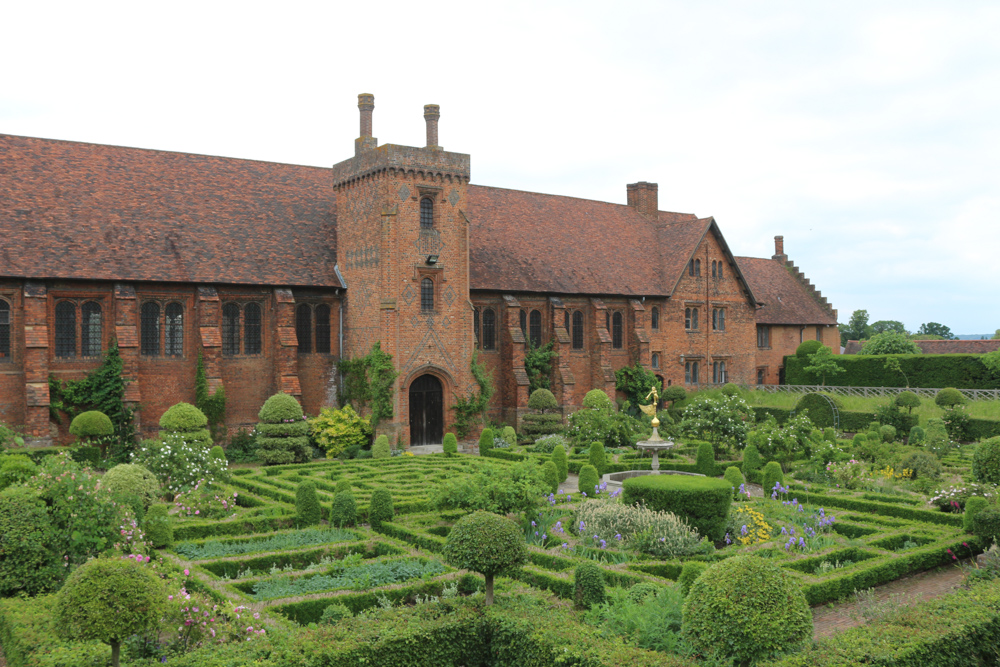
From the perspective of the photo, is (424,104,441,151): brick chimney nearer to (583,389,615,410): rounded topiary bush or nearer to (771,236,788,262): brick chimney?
(583,389,615,410): rounded topiary bush

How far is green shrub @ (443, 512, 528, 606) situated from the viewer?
1162 centimetres

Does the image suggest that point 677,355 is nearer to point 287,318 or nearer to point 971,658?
point 287,318

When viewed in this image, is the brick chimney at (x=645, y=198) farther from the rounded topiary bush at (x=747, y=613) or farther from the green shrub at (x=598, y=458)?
the rounded topiary bush at (x=747, y=613)

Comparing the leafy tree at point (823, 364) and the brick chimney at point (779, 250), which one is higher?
the brick chimney at point (779, 250)

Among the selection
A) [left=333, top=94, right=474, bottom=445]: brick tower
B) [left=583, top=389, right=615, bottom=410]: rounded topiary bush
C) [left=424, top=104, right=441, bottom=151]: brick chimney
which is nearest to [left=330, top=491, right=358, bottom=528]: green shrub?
[left=333, top=94, right=474, bottom=445]: brick tower

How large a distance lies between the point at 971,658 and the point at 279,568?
38.0ft

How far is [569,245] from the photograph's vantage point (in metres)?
43.2

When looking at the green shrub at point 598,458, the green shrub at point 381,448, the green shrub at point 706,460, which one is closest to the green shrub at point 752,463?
the green shrub at point 706,460

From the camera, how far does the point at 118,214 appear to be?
31375mm

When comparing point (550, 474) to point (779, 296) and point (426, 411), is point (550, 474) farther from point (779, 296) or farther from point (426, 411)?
point (779, 296)

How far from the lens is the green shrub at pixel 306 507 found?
62.6ft

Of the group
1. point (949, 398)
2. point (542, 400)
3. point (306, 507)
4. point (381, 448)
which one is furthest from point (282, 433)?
point (949, 398)

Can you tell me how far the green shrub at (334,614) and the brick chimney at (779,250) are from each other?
170 ft

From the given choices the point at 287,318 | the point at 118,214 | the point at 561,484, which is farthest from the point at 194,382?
the point at 561,484
